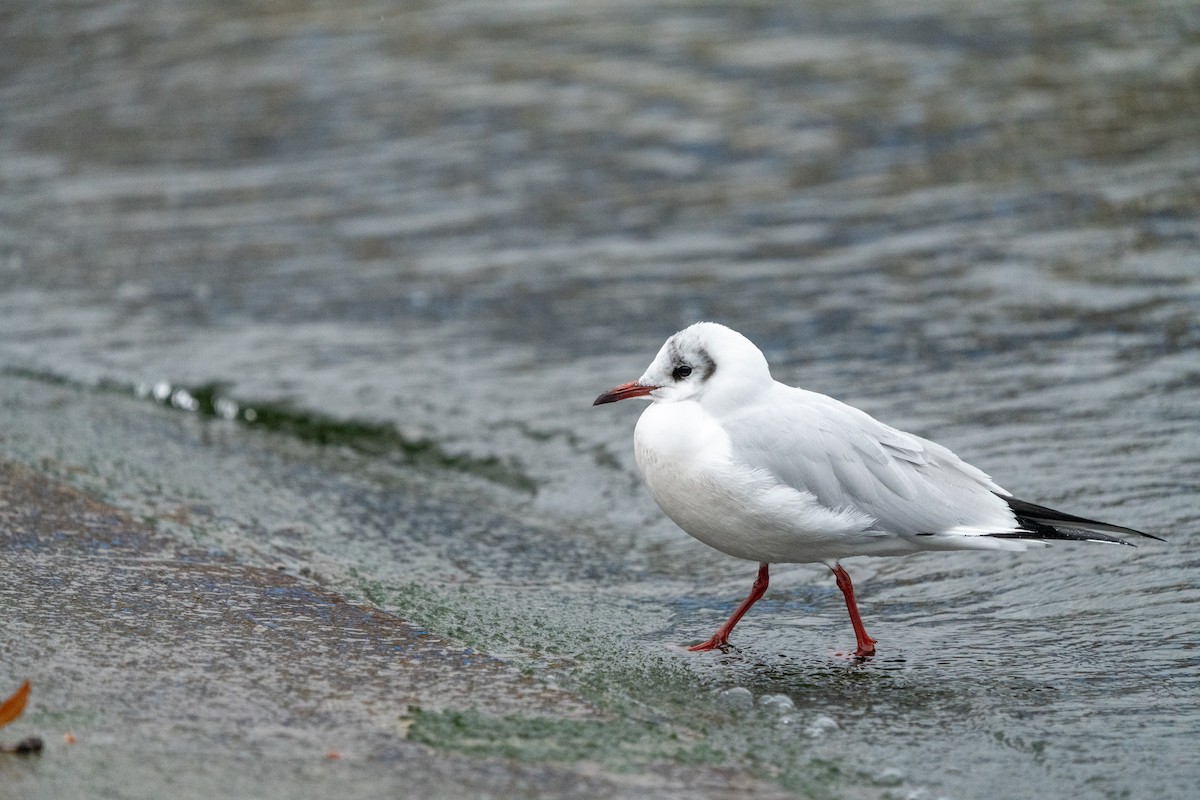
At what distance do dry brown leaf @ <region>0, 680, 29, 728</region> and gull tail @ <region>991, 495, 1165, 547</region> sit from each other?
2.53 metres

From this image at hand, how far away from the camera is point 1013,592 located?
16.4ft

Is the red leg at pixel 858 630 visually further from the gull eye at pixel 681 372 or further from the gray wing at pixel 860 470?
the gull eye at pixel 681 372

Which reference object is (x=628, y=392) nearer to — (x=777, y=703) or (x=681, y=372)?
(x=681, y=372)

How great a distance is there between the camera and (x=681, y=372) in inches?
179

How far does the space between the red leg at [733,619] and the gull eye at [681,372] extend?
620mm

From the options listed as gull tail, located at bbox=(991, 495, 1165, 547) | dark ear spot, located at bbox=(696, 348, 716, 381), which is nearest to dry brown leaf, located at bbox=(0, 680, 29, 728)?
dark ear spot, located at bbox=(696, 348, 716, 381)

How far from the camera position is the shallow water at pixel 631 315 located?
4.22 metres

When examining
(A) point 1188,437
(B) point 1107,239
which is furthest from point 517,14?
(A) point 1188,437

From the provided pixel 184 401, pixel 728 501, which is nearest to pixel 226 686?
pixel 728 501

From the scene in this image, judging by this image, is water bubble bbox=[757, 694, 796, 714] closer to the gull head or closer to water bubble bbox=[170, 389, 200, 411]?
the gull head

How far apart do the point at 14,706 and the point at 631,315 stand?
18.2ft

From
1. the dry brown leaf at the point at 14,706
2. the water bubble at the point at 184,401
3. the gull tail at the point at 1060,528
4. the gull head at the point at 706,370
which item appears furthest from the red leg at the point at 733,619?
the water bubble at the point at 184,401

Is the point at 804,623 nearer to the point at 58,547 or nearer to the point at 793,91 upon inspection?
the point at 58,547

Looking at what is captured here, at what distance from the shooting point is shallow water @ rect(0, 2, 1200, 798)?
422 centimetres
